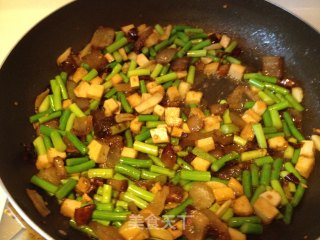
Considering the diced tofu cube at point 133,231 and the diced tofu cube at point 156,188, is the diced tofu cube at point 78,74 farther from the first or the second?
the diced tofu cube at point 133,231

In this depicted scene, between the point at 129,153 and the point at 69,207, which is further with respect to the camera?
the point at 129,153

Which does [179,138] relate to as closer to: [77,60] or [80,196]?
[80,196]

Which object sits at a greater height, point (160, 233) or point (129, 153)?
point (129, 153)

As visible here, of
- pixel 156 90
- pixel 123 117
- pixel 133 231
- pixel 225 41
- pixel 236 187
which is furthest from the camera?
pixel 225 41

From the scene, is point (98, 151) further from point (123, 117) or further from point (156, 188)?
point (156, 188)

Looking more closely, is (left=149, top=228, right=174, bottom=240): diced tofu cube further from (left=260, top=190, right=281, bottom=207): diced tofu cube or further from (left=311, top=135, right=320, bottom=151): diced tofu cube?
(left=311, top=135, right=320, bottom=151): diced tofu cube

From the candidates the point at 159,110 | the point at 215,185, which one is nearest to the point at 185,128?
the point at 159,110

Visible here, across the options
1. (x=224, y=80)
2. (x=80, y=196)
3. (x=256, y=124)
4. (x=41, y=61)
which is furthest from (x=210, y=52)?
(x=80, y=196)
